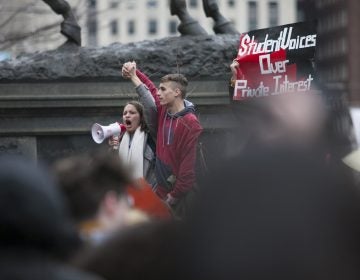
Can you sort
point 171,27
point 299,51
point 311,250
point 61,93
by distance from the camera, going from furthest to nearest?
1. point 171,27
2. point 61,93
3. point 299,51
4. point 311,250

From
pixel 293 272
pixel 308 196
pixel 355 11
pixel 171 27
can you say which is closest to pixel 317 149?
pixel 308 196

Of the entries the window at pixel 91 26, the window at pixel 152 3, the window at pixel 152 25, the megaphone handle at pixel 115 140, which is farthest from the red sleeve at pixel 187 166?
the window at pixel 152 25

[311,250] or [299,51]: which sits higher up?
[299,51]

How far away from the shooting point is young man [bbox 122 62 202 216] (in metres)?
7.95

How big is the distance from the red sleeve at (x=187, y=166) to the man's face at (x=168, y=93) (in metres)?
0.25

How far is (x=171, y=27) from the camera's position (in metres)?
97.8

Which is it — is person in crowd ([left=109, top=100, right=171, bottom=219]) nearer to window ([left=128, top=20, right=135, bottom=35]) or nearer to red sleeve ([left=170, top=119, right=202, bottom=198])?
red sleeve ([left=170, top=119, right=202, bottom=198])

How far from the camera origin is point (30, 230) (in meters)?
2.75

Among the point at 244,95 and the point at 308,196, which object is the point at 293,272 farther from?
the point at 244,95

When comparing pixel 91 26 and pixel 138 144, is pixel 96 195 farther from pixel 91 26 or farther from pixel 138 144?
pixel 91 26

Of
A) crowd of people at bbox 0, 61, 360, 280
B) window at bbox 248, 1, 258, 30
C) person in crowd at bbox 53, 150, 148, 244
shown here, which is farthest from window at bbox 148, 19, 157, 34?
person in crowd at bbox 53, 150, 148, 244

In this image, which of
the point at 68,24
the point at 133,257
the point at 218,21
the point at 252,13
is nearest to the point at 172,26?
the point at 252,13

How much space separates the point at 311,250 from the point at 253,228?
0.18m

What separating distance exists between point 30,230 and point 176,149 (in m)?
5.31
